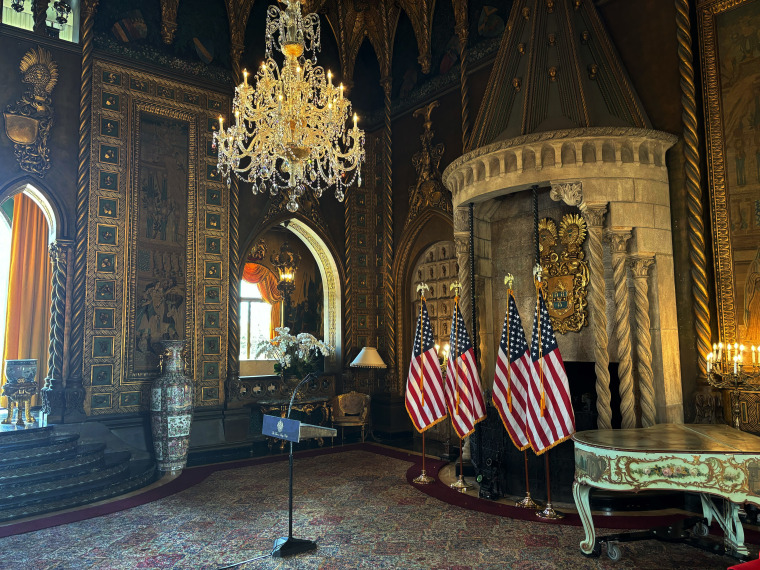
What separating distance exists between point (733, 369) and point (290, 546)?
18.3 ft

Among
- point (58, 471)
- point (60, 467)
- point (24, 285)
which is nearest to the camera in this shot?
A: point (58, 471)

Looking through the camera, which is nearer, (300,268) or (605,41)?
(605,41)

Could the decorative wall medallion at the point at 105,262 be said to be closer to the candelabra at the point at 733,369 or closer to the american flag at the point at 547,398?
the american flag at the point at 547,398

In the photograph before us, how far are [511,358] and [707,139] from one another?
12.6ft

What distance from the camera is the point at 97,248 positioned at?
9.52 meters

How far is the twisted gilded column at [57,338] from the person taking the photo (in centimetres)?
888

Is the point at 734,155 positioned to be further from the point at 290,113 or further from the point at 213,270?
the point at 213,270

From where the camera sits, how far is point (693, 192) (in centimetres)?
734

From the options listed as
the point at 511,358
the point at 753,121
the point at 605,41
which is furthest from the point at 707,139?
the point at 511,358

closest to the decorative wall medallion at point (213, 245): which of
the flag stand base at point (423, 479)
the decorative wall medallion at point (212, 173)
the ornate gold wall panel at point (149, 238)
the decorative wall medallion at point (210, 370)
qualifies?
the ornate gold wall panel at point (149, 238)

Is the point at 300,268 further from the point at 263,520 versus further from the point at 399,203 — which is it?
the point at 263,520

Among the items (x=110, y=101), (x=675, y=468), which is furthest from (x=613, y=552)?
(x=110, y=101)

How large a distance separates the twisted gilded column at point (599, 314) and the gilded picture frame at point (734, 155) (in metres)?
1.42

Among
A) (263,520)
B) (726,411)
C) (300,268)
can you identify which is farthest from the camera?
(300,268)
